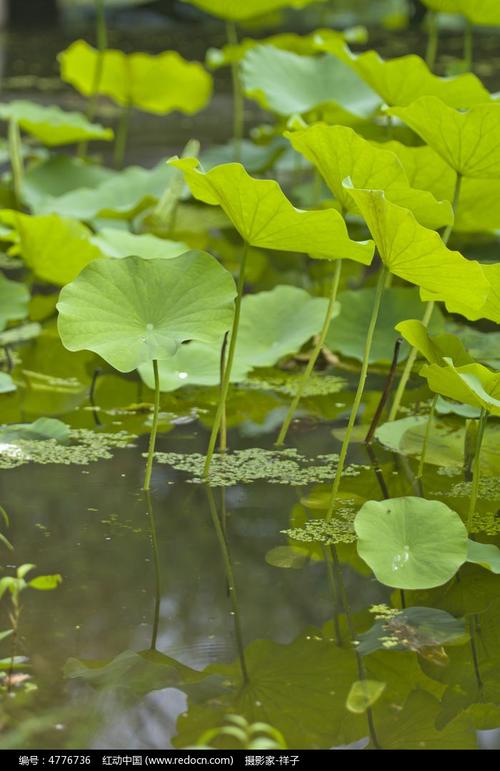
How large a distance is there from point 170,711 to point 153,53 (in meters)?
5.82

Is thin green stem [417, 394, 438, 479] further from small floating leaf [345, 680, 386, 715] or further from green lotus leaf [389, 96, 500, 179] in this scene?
small floating leaf [345, 680, 386, 715]

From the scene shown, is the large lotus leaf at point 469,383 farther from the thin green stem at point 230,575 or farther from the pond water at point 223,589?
the thin green stem at point 230,575

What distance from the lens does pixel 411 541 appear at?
1334mm

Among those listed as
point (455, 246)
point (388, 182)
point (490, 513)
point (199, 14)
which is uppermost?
point (388, 182)

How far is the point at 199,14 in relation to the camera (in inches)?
322

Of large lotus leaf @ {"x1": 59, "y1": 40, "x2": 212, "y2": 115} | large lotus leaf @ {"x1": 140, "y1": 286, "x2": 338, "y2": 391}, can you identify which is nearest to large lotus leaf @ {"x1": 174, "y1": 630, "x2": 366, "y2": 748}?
large lotus leaf @ {"x1": 140, "y1": 286, "x2": 338, "y2": 391}

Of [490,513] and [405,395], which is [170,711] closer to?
[490,513]

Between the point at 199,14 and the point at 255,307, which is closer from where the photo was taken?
the point at 255,307

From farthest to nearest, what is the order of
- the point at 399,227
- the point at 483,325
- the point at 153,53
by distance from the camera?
the point at 153,53, the point at 483,325, the point at 399,227

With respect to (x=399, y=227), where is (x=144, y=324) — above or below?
below

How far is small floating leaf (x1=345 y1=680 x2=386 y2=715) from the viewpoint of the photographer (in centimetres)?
111

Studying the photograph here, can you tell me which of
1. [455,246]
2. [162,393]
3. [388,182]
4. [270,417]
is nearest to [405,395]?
[270,417]

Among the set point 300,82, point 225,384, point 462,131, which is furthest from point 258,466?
point 300,82

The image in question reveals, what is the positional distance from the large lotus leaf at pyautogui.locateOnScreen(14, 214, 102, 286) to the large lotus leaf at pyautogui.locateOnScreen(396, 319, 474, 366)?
0.90 meters
